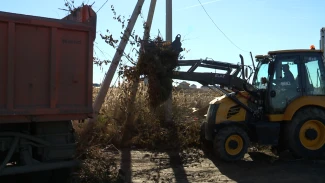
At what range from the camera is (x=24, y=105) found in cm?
634

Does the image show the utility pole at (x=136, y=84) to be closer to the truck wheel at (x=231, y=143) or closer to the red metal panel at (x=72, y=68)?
the truck wheel at (x=231, y=143)

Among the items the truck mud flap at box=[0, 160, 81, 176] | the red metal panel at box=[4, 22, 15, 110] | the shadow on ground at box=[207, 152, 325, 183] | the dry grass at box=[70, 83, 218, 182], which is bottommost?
the shadow on ground at box=[207, 152, 325, 183]

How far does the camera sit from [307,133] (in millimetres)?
9609

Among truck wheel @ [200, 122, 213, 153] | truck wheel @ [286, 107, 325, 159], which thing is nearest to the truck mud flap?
truck wheel @ [200, 122, 213, 153]

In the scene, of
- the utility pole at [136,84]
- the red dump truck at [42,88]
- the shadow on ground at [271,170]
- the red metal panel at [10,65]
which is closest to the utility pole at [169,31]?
the utility pole at [136,84]

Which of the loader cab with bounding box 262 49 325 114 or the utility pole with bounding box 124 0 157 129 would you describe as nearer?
the loader cab with bounding box 262 49 325 114

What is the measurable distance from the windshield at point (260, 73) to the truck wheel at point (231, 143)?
1417mm

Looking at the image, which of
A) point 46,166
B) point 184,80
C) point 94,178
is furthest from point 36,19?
point 184,80

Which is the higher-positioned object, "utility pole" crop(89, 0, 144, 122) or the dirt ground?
"utility pole" crop(89, 0, 144, 122)

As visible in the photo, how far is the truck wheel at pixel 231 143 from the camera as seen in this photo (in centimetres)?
938

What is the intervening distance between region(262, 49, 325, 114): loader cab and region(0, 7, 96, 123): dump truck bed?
478 cm

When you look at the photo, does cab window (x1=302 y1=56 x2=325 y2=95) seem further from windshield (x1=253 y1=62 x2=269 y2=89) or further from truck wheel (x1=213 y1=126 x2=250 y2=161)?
truck wheel (x1=213 y1=126 x2=250 y2=161)

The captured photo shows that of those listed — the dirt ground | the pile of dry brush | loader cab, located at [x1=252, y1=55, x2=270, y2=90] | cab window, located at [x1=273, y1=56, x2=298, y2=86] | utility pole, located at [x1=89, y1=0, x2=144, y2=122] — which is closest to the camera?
the dirt ground

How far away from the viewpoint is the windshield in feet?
33.4
